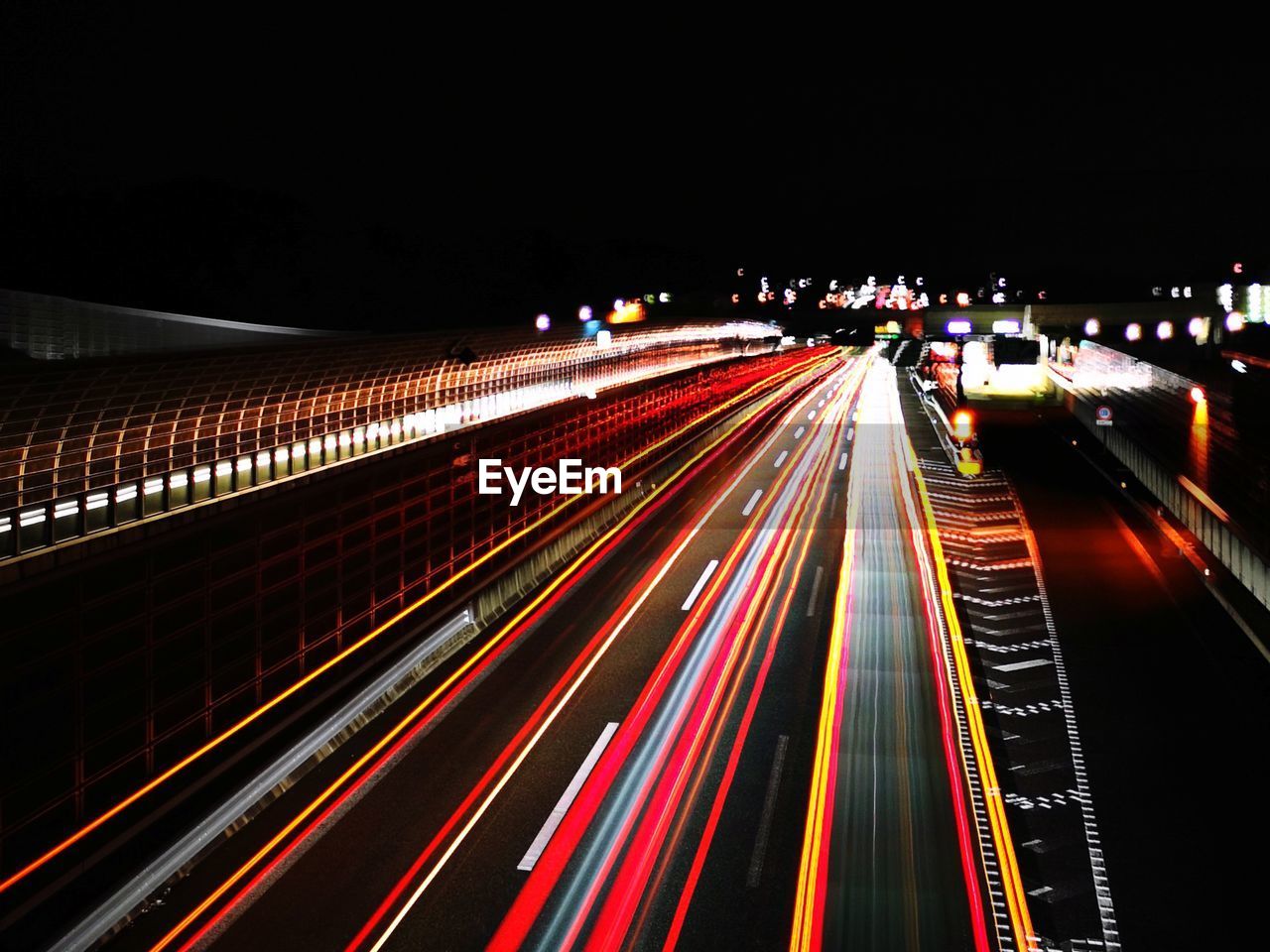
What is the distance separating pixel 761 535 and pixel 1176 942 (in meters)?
16.0

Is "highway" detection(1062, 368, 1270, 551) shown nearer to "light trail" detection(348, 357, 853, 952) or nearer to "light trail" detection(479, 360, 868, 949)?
"light trail" detection(479, 360, 868, 949)

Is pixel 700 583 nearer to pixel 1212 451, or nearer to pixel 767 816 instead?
pixel 767 816

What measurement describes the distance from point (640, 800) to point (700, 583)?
30.5ft

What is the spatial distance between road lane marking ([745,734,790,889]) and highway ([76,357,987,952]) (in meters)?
0.02

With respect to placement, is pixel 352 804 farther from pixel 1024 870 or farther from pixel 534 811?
pixel 1024 870

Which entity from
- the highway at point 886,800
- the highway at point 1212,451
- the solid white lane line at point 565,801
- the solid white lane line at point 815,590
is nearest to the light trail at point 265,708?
the solid white lane line at point 565,801

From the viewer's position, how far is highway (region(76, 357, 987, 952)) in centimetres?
824

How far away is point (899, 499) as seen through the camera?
93.1 feet

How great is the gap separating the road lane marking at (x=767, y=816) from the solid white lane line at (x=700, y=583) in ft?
20.0

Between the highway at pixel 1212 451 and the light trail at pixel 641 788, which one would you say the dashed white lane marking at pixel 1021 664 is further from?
the highway at pixel 1212 451

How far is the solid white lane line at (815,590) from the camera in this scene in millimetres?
17422

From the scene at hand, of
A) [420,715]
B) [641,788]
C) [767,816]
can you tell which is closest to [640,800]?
[641,788]

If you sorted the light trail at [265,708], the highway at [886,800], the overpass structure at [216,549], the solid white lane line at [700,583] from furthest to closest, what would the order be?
the solid white lane line at [700,583] < the overpass structure at [216,549] < the light trail at [265,708] < the highway at [886,800]

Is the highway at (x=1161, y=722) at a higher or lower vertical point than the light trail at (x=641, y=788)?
lower
